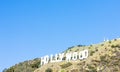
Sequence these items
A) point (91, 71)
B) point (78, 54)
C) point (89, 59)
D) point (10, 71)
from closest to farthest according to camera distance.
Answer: point (91, 71) → point (89, 59) → point (78, 54) → point (10, 71)

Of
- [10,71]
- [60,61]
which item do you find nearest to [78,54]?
[60,61]

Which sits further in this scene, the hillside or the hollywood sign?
the hollywood sign

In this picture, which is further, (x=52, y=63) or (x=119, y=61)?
(x=52, y=63)

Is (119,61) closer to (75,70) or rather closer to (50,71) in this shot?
(75,70)

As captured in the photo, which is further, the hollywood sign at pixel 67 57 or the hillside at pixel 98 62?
the hollywood sign at pixel 67 57

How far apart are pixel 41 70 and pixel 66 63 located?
8.86 meters

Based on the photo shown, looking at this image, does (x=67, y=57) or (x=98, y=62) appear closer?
(x=98, y=62)

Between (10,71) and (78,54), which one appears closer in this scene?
(78,54)

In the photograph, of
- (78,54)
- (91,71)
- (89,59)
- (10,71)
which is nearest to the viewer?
(91,71)

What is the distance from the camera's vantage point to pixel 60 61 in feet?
397

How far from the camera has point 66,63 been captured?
117 metres

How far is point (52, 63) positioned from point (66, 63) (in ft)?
19.6

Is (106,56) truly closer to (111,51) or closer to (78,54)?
(111,51)

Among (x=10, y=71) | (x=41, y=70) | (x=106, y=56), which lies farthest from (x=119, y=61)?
(x=10, y=71)
